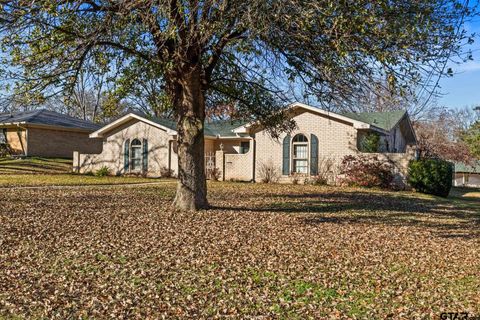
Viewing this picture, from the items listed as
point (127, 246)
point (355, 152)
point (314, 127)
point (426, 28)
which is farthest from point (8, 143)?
point (426, 28)

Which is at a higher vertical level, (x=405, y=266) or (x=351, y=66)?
(x=351, y=66)

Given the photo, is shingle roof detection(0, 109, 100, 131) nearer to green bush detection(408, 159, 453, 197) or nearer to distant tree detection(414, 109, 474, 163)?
green bush detection(408, 159, 453, 197)

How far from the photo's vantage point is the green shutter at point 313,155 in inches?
908

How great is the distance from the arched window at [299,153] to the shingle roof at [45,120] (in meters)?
16.7

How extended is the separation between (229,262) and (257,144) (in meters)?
18.2

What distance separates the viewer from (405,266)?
6.91 meters

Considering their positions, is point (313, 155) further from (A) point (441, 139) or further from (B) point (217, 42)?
(A) point (441, 139)

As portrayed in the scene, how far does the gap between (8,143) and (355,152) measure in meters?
22.8

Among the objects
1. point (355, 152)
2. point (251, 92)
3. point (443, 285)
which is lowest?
point (443, 285)

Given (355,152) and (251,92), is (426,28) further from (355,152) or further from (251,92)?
(355,152)

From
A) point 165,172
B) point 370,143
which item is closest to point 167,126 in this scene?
point 165,172

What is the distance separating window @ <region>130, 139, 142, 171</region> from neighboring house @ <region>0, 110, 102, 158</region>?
722 centimetres

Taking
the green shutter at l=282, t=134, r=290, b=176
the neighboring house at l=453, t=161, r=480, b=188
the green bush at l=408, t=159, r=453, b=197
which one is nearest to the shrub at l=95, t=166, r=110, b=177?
the green shutter at l=282, t=134, r=290, b=176

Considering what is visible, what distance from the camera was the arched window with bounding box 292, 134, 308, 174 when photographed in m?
23.5
